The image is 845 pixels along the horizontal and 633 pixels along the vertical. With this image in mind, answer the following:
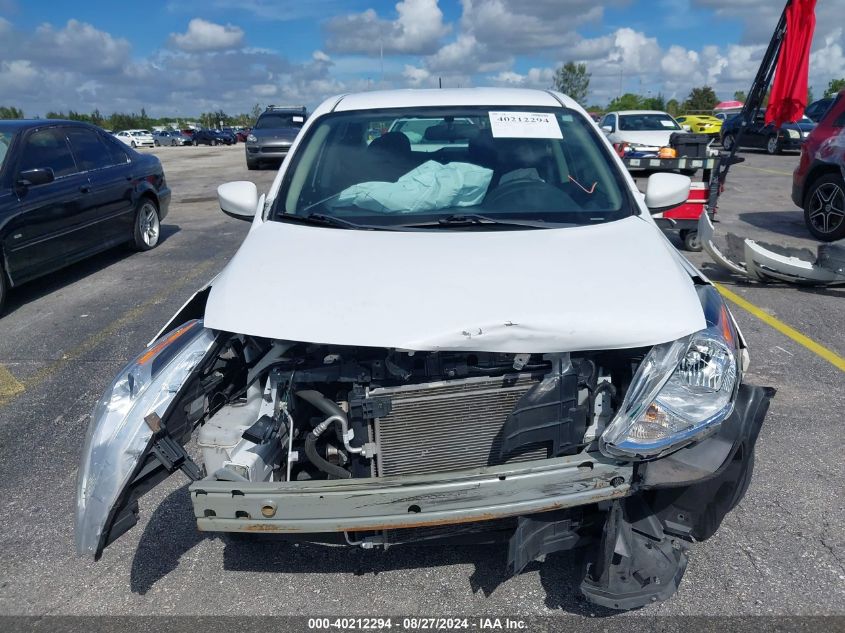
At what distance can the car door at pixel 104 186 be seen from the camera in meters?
7.31

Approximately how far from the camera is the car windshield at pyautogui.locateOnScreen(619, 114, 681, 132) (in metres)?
16.9

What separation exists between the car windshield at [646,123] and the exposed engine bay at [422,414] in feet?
51.8

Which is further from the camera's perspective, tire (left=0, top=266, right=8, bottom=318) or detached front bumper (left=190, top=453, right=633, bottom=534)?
tire (left=0, top=266, right=8, bottom=318)

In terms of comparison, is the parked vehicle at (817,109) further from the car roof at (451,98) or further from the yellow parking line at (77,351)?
the yellow parking line at (77,351)

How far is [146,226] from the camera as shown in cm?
875

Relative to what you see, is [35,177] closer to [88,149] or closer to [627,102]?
[88,149]

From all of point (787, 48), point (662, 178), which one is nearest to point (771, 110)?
point (787, 48)

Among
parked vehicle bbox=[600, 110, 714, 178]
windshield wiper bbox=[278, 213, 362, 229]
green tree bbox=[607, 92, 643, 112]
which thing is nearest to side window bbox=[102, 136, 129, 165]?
windshield wiper bbox=[278, 213, 362, 229]

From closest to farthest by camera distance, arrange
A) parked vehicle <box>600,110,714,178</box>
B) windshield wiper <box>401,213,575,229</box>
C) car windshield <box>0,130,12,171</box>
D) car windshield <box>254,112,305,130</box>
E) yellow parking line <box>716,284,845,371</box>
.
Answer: windshield wiper <box>401,213,575,229</box>, yellow parking line <box>716,284,845,371</box>, car windshield <box>0,130,12,171</box>, parked vehicle <box>600,110,714,178</box>, car windshield <box>254,112,305,130</box>

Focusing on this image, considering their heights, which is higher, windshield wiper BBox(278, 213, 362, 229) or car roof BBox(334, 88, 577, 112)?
car roof BBox(334, 88, 577, 112)

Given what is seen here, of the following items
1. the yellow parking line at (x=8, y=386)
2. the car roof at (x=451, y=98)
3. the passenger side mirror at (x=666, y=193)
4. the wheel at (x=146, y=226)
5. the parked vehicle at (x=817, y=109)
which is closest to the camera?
the passenger side mirror at (x=666, y=193)

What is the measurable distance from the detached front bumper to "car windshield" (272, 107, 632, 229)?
134 centimetres

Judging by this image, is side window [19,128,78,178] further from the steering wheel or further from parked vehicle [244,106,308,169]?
parked vehicle [244,106,308,169]

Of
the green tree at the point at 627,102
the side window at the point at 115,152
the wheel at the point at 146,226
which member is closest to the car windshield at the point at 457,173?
the side window at the point at 115,152
